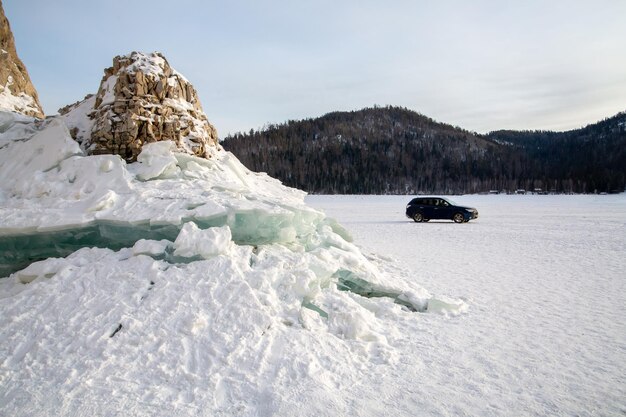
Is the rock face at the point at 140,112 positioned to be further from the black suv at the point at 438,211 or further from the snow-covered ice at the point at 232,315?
the black suv at the point at 438,211

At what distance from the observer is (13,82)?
11.2 metres

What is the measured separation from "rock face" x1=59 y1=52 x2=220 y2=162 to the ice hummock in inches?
21.0

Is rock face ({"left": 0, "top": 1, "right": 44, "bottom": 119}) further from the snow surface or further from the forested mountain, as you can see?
the forested mountain

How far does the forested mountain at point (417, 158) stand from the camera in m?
103

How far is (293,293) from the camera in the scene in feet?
17.3

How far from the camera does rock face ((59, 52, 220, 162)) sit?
24.3 feet

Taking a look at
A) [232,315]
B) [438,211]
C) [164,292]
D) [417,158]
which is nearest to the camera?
[232,315]

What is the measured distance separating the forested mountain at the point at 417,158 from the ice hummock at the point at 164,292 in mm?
89165

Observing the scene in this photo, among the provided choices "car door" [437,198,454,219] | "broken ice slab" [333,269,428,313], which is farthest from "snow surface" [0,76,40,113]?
"car door" [437,198,454,219]

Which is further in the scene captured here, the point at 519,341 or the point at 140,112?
the point at 140,112

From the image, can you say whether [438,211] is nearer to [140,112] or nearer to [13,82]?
[140,112]

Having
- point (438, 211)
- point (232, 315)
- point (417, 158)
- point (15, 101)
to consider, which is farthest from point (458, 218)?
point (417, 158)

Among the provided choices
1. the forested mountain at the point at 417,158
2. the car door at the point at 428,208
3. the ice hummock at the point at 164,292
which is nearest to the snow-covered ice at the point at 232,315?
the ice hummock at the point at 164,292

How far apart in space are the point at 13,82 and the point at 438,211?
2145 cm
